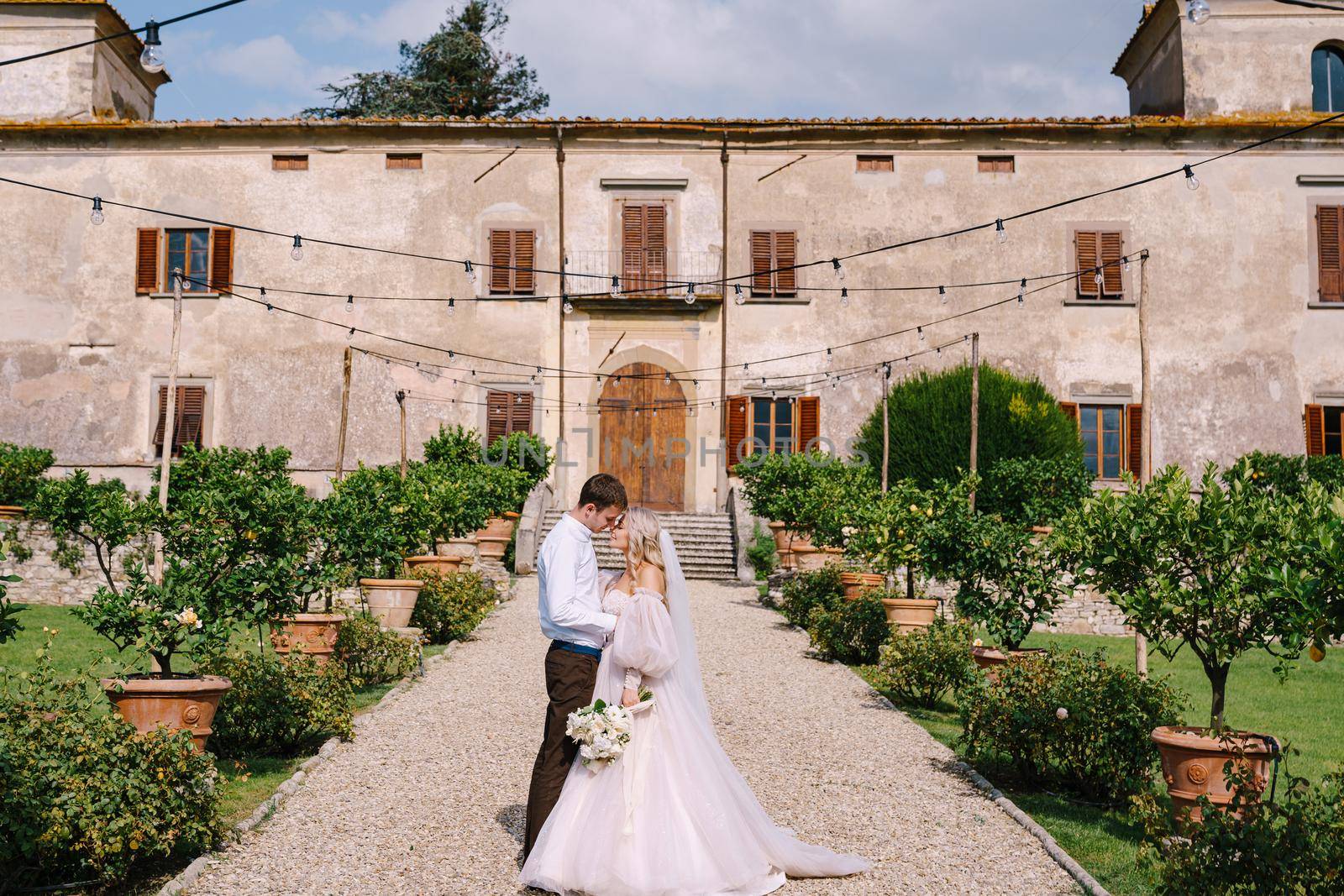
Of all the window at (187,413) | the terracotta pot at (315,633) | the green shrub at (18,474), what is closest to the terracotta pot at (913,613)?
the terracotta pot at (315,633)

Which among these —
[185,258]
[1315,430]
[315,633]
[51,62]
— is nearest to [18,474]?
[185,258]

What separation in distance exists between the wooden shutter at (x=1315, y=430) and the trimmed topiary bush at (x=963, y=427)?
4286 millimetres

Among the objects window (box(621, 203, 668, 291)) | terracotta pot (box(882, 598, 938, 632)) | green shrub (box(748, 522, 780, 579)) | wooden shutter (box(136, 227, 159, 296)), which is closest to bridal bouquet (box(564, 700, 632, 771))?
terracotta pot (box(882, 598, 938, 632))

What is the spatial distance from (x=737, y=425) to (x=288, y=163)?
9650 millimetres

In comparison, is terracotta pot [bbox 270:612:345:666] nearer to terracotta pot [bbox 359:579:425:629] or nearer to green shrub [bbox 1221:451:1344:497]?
terracotta pot [bbox 359:579:425:629]

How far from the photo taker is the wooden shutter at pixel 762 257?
22.2 metres

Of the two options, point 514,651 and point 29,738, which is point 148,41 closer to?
point 29,738

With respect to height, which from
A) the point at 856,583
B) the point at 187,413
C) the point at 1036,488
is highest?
the point at 187,413

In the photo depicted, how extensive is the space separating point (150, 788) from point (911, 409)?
1708cm

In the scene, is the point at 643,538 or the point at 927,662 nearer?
the point at 643,538

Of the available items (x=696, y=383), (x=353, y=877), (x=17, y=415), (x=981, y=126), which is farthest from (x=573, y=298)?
(x=353, y=877)

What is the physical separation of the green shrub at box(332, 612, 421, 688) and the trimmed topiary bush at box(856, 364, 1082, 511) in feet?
38.1

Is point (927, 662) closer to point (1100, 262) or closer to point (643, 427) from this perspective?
point (643, 427)

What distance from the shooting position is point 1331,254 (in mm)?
21938
